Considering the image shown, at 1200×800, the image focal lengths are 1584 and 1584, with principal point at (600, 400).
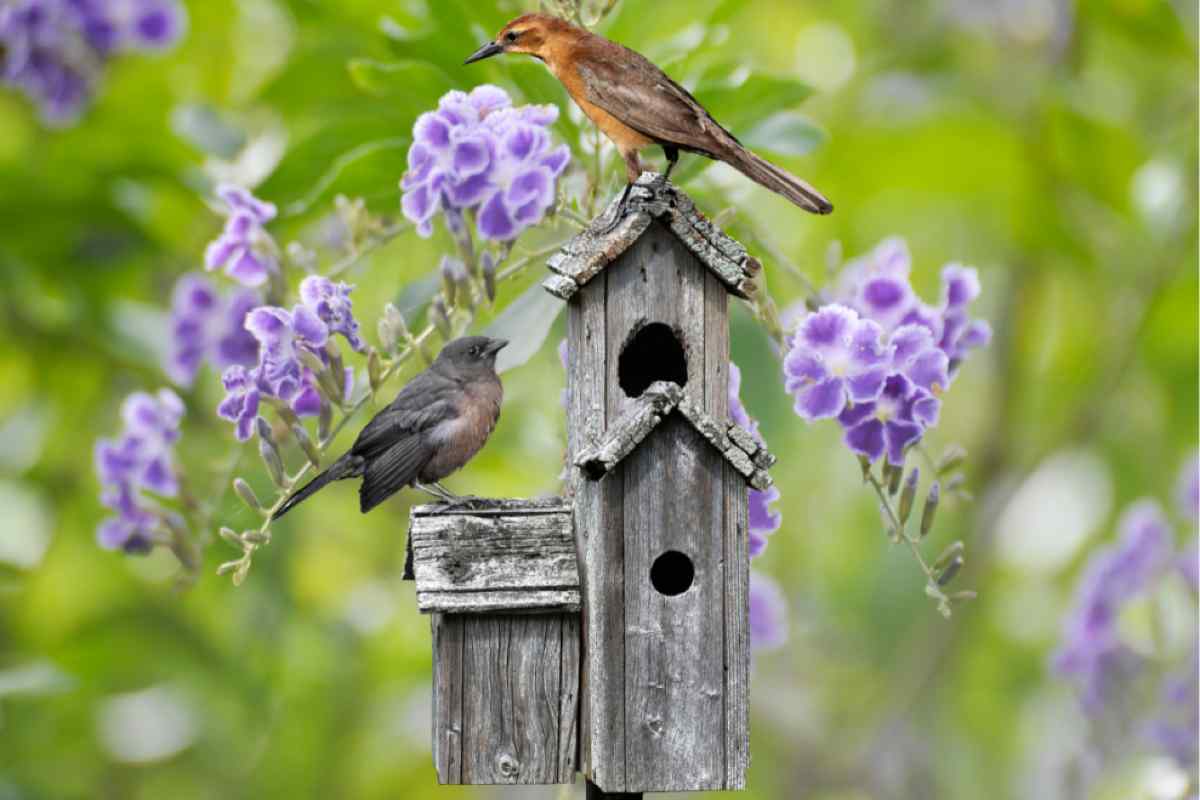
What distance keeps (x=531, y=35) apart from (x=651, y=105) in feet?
0.75

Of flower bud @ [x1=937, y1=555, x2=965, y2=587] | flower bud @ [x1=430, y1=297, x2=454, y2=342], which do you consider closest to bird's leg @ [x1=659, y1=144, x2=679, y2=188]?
flower bud @ [x1=430, y1=297, x2=454, y2=342]

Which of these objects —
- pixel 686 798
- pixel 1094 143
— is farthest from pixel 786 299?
pixel 686 798

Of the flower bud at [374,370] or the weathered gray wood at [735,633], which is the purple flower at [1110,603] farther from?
the flower bud at [374,370]

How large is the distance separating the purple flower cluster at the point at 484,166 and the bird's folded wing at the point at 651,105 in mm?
136

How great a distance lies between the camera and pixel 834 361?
2.43 m

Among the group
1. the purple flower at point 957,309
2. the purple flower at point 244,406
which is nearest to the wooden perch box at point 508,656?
the purple flower at point 244,406

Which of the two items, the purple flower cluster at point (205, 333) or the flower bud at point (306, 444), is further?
the purple flower cluster at point (205, 333)

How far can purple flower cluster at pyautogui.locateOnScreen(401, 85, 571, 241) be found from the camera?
7.85 feet

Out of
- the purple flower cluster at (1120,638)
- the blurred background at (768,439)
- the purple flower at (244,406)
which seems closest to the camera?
the purple flower at (244,406)

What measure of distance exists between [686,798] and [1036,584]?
2151 mm

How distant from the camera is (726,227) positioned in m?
2.77

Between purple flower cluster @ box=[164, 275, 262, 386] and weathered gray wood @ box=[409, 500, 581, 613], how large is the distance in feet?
3.33

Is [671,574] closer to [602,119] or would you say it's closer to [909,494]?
[909,494]

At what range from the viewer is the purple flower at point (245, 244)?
2.74 metres
